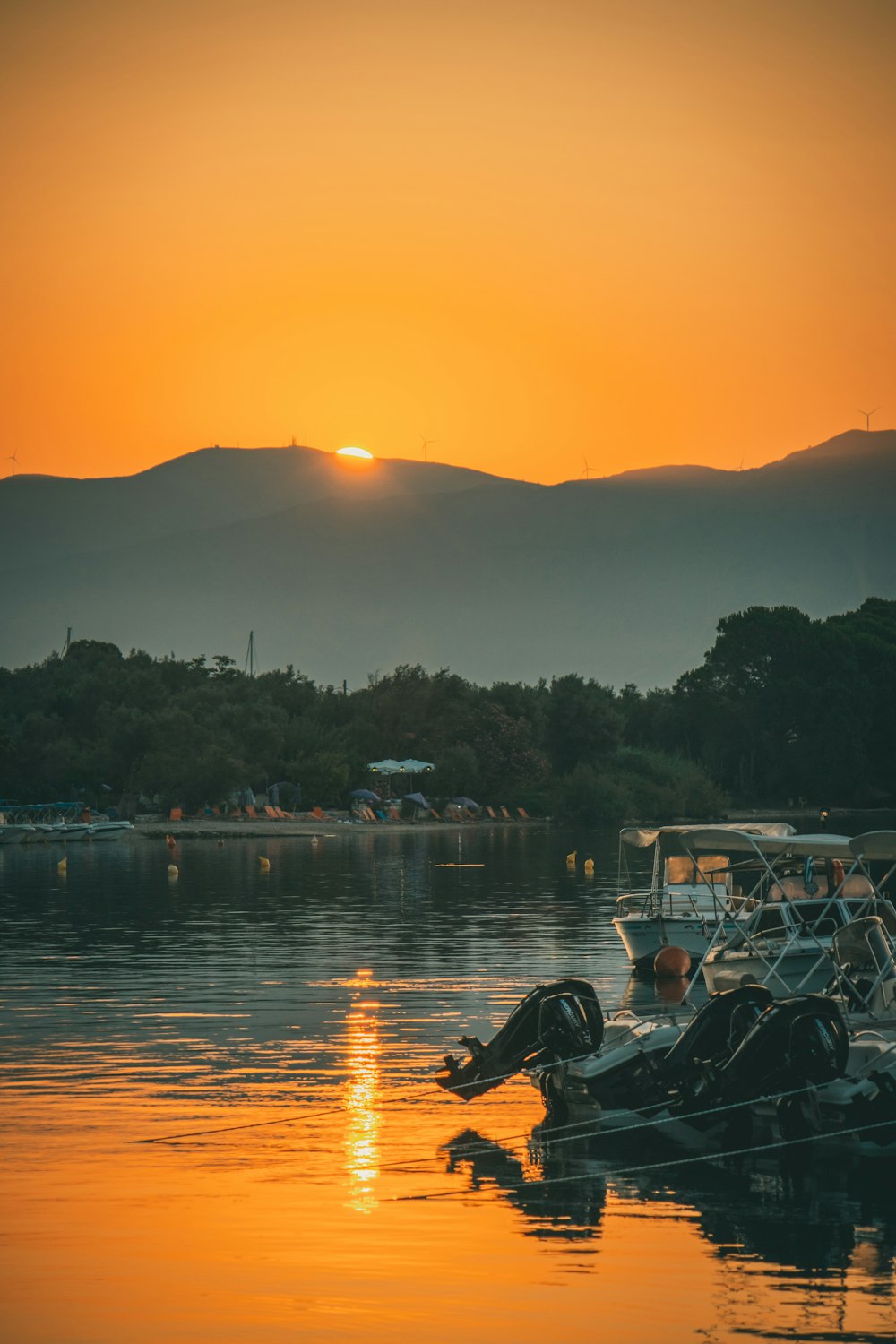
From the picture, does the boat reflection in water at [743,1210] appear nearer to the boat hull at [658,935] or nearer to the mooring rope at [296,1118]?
the mooring rope at [296,1118]

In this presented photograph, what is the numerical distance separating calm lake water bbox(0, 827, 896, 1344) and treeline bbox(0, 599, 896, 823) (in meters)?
93.9

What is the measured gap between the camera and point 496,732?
16012cm

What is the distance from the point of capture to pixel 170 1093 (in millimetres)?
24969

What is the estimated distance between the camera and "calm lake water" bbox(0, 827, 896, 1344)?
50.3 ft

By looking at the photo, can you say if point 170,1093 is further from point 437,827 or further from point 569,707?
point 569,707

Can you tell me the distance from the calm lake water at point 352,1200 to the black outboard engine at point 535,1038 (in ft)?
1.79

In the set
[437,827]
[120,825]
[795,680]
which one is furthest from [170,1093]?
[795,680]

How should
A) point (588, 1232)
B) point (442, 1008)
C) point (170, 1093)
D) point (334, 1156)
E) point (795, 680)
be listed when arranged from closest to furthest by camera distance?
point (588, 1232)
point (334, 1156)
point (170, 1093)
point (442, 1008)
point (795, 680)

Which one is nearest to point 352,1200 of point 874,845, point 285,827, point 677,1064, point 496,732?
point 677,1064

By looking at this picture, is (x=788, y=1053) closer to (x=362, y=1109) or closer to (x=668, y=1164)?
(x=668, y=1164)

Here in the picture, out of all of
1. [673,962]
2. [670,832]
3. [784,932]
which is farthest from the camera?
[673,962]

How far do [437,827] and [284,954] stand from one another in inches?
3785

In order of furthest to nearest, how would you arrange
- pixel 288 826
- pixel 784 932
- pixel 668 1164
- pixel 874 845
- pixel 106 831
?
pixel 288 826
pixel 106 831
pixel 784 932
pixel 874 845
pixel 668 1164

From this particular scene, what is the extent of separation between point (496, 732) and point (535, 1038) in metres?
137
